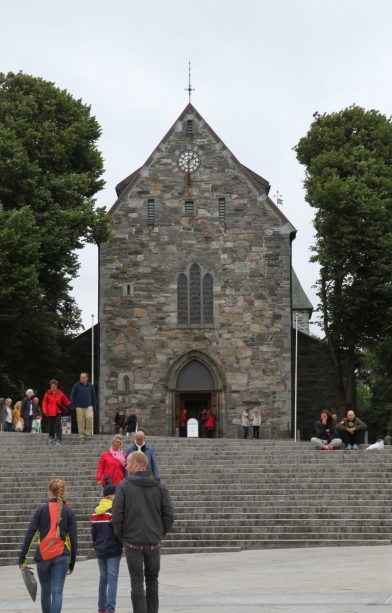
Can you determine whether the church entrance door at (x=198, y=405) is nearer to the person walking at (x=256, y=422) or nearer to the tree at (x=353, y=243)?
the person walking at (x=256, y=422)

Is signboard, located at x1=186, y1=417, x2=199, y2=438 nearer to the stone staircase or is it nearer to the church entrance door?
the church entrance door

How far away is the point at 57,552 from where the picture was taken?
11.7 meters

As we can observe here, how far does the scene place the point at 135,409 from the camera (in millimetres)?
45438

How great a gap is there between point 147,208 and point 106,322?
503cm

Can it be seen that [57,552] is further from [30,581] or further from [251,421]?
[251,421]

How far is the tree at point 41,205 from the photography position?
40156 mm

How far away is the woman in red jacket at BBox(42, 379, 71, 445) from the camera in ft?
96.3

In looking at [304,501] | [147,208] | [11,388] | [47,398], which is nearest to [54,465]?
[47,398]

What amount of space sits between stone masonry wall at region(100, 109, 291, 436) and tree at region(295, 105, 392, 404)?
2076mm

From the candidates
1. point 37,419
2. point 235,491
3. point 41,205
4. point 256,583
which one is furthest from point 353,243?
point 256,583

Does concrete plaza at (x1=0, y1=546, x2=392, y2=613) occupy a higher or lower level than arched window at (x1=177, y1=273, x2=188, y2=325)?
lower

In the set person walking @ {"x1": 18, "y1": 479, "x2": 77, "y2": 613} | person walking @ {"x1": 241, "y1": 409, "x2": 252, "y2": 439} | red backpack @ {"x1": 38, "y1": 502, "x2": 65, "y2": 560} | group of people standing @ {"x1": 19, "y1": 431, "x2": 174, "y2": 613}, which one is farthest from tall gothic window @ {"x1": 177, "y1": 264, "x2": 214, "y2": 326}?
red backpack @ {"x1": 38, "y1": 502, "x2": 65, "y2": 560}

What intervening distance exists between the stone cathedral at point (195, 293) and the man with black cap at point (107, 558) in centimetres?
3283

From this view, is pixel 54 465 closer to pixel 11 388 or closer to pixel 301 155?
pixel 11 388
